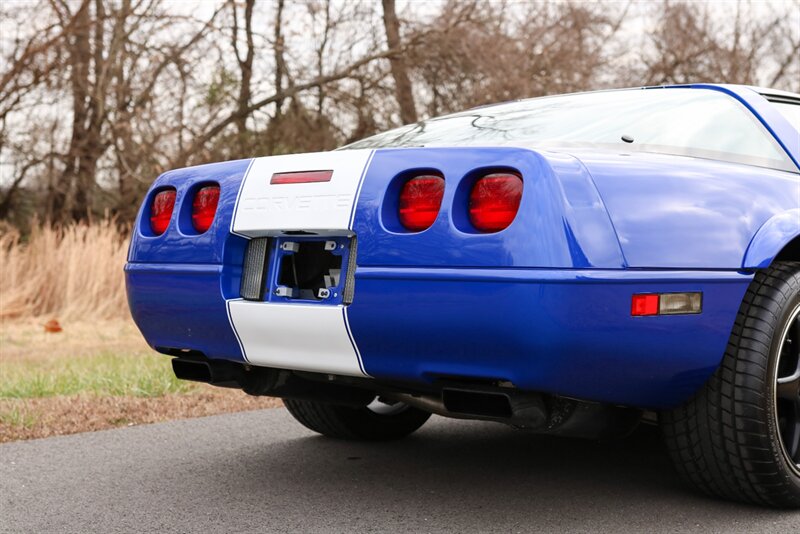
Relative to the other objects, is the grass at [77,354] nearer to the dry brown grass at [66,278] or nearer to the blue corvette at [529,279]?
the dry brown grass at [66,278]

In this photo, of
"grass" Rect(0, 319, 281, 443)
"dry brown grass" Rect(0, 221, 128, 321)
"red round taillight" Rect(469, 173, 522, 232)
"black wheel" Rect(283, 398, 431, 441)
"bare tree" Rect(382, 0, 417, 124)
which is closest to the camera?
"red round taillight" Rect(469, 173, 522, 232)

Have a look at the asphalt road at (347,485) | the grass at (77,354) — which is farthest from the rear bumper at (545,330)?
the grass at (77,354)

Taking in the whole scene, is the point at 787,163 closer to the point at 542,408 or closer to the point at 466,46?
the point at 542,408

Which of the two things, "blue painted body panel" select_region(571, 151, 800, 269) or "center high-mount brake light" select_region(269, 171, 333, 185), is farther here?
"center high-mount brake light" select_region(269, 171, 333, 185)

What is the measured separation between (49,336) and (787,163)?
Answer: 662 centimetres

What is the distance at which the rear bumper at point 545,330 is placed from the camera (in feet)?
7.52

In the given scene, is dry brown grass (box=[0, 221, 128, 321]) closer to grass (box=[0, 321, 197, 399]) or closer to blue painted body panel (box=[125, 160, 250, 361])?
grass (box=[0, 321, 197, 399])

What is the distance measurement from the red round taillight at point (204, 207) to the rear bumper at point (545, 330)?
0.60 metres

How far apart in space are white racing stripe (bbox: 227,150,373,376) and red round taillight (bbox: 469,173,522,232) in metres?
0.35

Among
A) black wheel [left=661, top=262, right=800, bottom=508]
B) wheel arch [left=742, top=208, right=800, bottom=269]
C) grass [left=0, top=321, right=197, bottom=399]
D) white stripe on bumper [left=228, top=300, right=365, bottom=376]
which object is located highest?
wheel arch [left=742, top=208, right=800, bottom=269]

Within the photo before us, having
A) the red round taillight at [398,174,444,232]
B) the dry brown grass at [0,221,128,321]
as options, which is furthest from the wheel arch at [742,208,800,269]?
the dry brown grass at [0,221,128,321]

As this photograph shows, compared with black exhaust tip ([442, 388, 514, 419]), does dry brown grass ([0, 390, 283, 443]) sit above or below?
below

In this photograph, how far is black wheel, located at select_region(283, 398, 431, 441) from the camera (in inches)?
148

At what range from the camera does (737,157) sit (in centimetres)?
300
